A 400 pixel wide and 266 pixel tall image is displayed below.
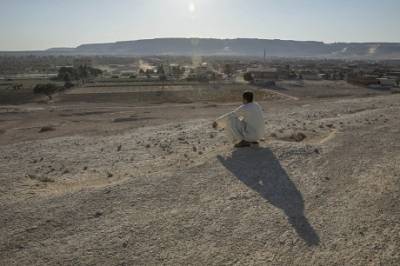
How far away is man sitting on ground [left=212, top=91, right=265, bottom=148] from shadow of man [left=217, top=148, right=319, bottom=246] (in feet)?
1.18

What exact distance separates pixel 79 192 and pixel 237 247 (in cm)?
348

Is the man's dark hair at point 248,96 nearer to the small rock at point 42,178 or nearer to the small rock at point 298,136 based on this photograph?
the small rock at point 298,136

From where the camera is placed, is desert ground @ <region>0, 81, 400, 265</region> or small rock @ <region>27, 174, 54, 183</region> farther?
small rock @ <region>27, 174, 54, 183</region>

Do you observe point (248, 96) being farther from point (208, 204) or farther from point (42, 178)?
point (42, 178)

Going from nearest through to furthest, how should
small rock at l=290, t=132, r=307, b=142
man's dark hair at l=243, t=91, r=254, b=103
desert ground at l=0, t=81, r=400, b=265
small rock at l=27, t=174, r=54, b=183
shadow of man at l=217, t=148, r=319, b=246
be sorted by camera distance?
1. desert ground at l=0, t=81, r=400, b=265
2. shadow of man at l=217, t=148, r=319, b=246
3. small rock at l=27, t=174, r=54, b=183
4. man's dark hair at l=243, t=91, r=254, b=103
5. small rock at l=290, t=132, r=307, b=142

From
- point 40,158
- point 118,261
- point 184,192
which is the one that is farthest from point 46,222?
point 40,158

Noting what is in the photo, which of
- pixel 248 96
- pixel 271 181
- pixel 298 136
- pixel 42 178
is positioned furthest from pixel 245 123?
pixel 42 178

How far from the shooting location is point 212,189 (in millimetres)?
7254

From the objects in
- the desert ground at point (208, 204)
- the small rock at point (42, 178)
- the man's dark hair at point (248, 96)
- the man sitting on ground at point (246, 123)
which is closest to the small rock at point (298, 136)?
the desert ground at point (208, 204)

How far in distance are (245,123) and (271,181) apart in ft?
7.41

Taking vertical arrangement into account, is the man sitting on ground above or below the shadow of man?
above

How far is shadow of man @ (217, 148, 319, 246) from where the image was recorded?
229 inches

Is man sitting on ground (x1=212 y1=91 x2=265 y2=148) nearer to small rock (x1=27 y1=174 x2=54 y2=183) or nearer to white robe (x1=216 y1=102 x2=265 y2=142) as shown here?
white robe (x1=216 y1=102 x2=265 y2=142)

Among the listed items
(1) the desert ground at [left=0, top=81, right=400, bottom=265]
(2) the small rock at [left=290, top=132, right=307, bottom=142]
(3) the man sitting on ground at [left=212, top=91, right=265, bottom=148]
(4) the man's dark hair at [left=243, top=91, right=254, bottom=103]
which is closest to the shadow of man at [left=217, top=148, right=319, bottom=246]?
(1) the desert ground at [left=0, top=81, right=400, bottom=265]
